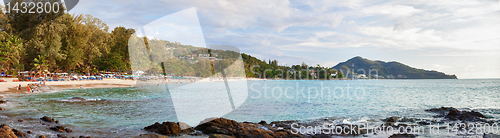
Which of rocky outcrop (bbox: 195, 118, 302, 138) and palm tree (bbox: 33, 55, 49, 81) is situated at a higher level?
palm tree (bbox: 33, 55, 49, 81)

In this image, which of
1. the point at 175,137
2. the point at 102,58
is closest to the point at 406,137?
the point at 175,137

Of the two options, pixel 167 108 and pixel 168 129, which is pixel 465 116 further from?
pixel 167 108

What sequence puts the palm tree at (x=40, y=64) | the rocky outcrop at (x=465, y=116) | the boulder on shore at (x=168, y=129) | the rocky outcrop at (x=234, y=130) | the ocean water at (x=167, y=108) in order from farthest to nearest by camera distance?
the palm tree at (x=40, y=64) → the rocky outcrop at (x=465, y=116) → the ocean water at (x=167, y=108) → the boulder on shore at (x=168, y=129) → the rocky outcrop at (x=234, y=130)

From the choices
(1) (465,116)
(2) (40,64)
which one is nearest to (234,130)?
(1) (465,116)

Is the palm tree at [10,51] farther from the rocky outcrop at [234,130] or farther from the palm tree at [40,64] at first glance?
the rocky outcrop at [234,130]

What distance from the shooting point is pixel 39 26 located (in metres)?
44.8

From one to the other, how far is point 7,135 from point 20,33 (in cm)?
5134

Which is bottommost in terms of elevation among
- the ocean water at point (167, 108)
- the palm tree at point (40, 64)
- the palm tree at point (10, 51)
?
the ocean water at point (167, 108)

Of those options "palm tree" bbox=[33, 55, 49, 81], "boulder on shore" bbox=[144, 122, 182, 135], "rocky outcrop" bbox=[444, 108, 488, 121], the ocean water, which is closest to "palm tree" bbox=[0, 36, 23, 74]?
"palm tree" bbox=[33, 55, 49, 81]

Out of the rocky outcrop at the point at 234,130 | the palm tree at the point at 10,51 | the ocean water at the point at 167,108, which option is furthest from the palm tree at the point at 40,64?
the rocky outcrop at the point at 234,130

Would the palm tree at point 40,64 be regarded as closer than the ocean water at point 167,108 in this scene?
No

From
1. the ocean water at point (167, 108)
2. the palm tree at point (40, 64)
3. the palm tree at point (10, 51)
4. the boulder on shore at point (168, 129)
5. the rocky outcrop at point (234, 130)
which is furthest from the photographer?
the palm tree at point (40, 64)

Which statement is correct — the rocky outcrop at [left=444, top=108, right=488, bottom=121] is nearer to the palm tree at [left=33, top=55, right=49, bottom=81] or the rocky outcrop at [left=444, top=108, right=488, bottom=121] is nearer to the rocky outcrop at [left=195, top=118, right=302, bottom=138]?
the rocky outcrop at [left=195, top=118, right=302, bottom=138]

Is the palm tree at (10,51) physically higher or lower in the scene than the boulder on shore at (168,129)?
higher
